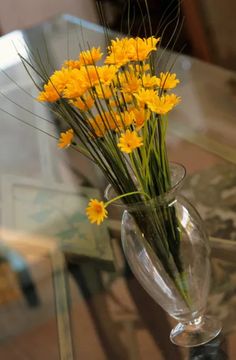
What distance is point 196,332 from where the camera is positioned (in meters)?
0.85

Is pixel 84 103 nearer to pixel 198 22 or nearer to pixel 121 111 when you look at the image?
pixel 121 111

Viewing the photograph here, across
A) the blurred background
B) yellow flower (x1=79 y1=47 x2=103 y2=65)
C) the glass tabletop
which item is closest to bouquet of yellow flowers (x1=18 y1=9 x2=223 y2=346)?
yellow flower (x1=79 y1=47 x2=103 y2=65)

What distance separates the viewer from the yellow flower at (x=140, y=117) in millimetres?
708

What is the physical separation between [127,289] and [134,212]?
0.26 meters

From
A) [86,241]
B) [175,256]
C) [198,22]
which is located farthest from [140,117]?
[198,22]

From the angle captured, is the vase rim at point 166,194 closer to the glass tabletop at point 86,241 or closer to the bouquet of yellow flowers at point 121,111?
the bouquet of yellow flowers at point 121,111

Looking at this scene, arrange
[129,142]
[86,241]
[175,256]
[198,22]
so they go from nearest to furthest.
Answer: [129,142]
[175,256]
[86,241]
[198,22]

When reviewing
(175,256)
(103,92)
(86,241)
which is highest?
(103,92)

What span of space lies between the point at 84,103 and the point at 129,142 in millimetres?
77

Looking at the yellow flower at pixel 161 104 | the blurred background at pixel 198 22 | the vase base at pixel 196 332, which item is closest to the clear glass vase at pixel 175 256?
the vase base at pixel 196 332

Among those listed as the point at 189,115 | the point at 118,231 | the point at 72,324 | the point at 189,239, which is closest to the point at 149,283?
the point at 189,239

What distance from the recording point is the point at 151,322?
909 mm

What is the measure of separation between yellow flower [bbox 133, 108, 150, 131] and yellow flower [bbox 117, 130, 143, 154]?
2cm

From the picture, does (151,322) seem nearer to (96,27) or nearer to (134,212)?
(134,212)
